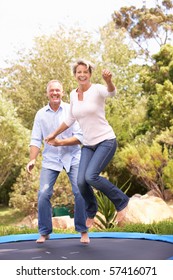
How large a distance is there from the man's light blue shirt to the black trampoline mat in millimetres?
→ 712

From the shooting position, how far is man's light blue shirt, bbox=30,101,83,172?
449cm

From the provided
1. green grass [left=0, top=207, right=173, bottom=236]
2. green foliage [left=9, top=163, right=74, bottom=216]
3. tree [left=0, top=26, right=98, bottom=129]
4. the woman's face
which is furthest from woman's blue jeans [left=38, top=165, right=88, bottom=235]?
tree [left=0, top=26, right=98, bottom=129]

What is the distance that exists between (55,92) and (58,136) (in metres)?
0.39

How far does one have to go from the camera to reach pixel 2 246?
5.04 meters

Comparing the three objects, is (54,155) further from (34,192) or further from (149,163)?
(149,163)

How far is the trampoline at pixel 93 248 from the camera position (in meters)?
4.14

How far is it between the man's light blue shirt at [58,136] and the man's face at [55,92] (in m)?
0.11

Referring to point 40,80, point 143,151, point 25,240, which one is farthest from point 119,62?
point 25,240

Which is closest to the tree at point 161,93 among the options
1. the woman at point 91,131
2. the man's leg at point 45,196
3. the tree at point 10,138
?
the tree at point 10,138

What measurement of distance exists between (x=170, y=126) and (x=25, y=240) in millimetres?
9375

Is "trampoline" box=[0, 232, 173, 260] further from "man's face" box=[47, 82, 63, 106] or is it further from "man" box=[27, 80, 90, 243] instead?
"man's face" box=[47, 82, 63, 106]

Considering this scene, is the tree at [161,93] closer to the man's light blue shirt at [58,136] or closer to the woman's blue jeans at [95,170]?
the man's light blue shirt at [58,136]

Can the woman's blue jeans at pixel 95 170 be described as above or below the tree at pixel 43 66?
below

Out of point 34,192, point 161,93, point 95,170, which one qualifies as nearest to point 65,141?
point 95,170
